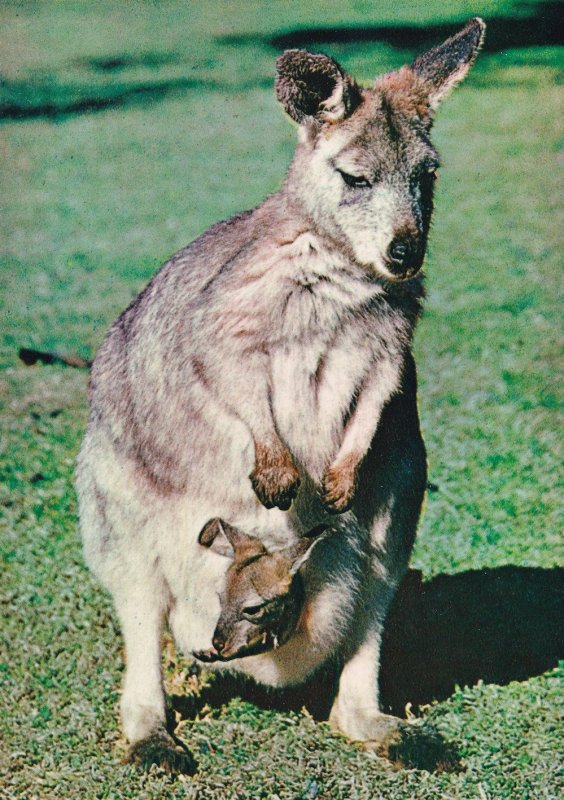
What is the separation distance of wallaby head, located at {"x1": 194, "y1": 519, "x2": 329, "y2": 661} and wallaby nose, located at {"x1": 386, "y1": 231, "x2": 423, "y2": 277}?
66 cm

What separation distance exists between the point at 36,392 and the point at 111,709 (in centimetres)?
239

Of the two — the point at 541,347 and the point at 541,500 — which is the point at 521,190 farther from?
the point at 541,500

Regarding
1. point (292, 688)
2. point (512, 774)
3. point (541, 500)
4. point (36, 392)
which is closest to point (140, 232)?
point (36, 392)

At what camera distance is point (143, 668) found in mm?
3002

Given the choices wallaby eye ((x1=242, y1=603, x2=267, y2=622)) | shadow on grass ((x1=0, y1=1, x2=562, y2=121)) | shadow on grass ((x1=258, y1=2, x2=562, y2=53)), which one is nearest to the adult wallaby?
wallaby eye ((x1=242, y1=603, x2=267, y2=622))

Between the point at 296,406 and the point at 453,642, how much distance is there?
1.10 meters

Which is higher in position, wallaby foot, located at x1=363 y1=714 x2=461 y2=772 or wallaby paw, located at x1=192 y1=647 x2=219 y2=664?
wallaby paw, located at x1=192 y1=647 x2=219 y2=664

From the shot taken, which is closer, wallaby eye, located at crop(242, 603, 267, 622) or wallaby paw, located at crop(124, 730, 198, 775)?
wallaby eye, located at crop(242, 603, 267, 622)

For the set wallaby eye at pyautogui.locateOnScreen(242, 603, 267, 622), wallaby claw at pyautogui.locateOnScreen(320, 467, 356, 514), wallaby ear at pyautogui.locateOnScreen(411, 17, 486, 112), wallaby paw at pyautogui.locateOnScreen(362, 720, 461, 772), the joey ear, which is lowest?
wallaby paw at pyautogui.locateOnScreen(362, 720, 461, 772)

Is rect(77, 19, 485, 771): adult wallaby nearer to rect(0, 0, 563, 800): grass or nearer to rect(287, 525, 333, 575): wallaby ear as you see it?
rect(287, 525, 333, 575): wallaby ear

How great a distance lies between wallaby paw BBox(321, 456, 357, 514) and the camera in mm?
2715

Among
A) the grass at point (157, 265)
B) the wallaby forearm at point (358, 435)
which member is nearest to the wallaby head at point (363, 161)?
the wallaby forearm at point (358, 435)

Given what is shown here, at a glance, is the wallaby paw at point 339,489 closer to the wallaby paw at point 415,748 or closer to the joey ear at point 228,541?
the joey ear at point 228,541

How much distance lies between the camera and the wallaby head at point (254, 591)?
2.74 meters
